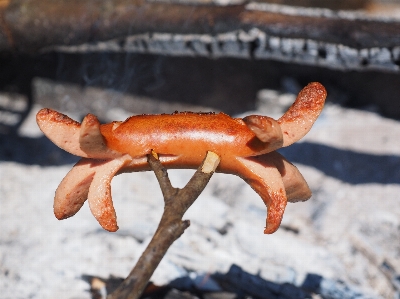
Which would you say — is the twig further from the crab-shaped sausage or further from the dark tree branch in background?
the dark tree branch in background

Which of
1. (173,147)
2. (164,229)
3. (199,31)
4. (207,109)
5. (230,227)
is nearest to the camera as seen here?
(164,229)

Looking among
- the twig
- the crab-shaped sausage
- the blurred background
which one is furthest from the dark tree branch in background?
the twig

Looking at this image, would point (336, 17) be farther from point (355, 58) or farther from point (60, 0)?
point (60, 0)

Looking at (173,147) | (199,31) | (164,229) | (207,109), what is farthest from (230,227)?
(164,229)

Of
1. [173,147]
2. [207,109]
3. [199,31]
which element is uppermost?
[173,147]

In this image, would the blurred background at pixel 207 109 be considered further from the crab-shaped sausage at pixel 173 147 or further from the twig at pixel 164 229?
the twig at pixel 164 229

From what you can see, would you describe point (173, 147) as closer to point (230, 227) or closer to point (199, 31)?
point (230, 227)

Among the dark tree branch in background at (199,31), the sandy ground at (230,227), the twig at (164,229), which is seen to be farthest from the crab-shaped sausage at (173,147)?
the dark tree branch in background at (199,31)

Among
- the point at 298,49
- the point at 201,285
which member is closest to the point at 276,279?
the point at 201,285
